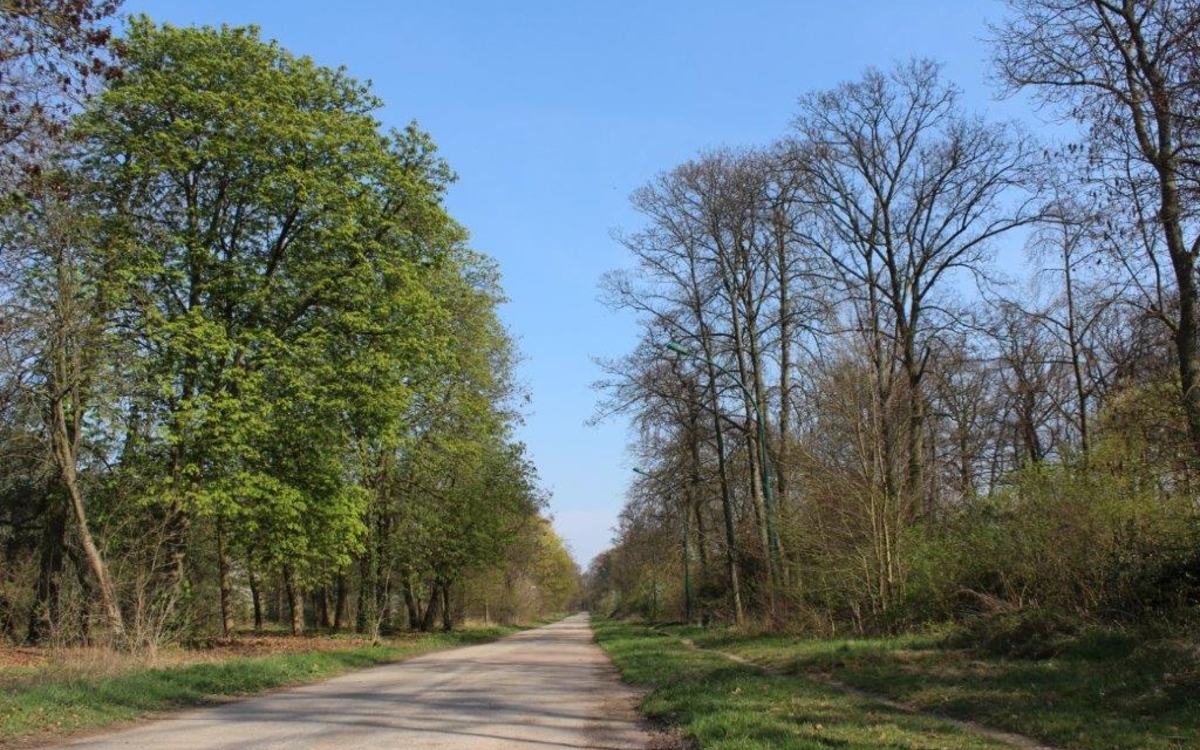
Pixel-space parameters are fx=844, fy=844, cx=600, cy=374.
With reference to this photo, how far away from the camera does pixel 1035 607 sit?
14094 mm

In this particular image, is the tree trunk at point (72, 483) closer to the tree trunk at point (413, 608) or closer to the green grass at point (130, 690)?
the green grass at point (130, 690)

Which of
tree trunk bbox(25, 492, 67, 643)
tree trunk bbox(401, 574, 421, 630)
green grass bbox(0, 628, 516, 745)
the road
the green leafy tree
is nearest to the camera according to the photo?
the road

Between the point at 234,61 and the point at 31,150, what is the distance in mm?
14830

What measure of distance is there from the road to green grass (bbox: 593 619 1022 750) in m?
0.76

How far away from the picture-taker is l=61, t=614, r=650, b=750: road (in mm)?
9500

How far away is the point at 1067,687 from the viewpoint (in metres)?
10.1

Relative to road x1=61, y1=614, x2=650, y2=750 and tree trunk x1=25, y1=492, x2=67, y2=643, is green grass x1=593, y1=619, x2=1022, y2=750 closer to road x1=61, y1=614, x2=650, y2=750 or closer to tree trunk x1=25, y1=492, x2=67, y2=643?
road x1=61, y1=614, x2=650, y2=750

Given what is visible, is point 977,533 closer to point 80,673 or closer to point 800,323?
point 800,323

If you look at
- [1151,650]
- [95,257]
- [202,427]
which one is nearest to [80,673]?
[202,427]

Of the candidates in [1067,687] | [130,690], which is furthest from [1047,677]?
[130,690]

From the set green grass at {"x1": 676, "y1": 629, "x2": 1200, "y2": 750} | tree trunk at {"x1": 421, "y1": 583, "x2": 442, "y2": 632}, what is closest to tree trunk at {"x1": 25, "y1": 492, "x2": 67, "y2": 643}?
tree trunk at {"x1": 421, "y1": 583, "x2": 442, "y2": 632}

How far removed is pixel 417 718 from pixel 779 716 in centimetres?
488

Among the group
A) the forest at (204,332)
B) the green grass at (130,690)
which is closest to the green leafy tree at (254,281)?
the forest at (204,332)

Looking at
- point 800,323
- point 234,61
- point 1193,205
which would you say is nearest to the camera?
point 1193,205
